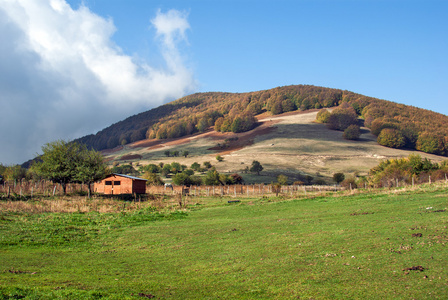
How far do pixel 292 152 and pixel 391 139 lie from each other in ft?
128

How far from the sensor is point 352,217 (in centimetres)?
1859

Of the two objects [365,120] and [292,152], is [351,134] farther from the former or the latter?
[365,120]

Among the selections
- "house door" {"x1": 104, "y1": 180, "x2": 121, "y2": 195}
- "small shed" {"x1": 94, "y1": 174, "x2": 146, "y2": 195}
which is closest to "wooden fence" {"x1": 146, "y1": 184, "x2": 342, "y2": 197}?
"small shed" {"x1": 94, "y1": 174, "x2": 146, "y2": 195}

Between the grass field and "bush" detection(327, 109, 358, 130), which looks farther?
"bush" detection(327, 109, 358, 130)

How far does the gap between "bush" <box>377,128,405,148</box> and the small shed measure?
92.9 m

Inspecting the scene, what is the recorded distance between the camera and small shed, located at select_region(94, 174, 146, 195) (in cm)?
5022

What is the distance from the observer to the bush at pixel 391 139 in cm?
11869

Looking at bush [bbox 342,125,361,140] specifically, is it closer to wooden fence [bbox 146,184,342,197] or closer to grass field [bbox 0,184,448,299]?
wooden fence [bbox 146,184,342,197]

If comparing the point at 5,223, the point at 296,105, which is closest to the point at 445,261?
the point at 5,223

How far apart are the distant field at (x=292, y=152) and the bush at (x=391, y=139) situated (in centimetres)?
328

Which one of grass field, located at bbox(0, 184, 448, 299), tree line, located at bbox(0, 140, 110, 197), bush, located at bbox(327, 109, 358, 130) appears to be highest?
bush, located at bbox(327, 109, 358, 130)

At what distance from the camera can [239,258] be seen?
12.3 meters

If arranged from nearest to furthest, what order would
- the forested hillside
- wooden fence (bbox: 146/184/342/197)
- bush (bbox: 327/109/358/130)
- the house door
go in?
wooden fence (bbox: 146/184/342/197)
the house door
the forested hillside
bush (bbox: 327/109/358/130)

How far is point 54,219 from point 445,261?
2151 centimetres
